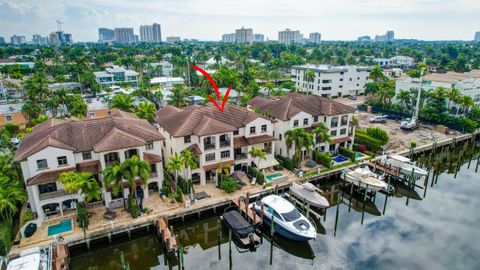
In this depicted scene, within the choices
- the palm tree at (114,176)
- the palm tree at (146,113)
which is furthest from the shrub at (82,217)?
the palm tree at (146,113)

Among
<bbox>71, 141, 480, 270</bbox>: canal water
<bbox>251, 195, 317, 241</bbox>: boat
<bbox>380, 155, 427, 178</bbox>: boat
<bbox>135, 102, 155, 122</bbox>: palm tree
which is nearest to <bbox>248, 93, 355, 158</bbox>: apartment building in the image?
<bbox>380, 155, 427, 178</bbox>: boat

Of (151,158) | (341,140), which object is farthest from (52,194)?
(341,140)

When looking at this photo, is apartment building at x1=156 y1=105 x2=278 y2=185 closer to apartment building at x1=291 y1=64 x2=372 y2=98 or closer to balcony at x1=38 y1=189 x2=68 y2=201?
balcony at x1=38 y1=189 x2=68 y2=201

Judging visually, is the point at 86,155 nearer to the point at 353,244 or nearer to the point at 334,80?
the point at 353,244

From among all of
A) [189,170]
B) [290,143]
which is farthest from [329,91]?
[189,170]

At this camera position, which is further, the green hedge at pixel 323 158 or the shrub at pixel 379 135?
the shrub at pixel 379 135

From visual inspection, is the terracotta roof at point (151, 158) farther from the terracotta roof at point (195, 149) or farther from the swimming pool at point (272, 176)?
the swimming pool at point (272, 176)
